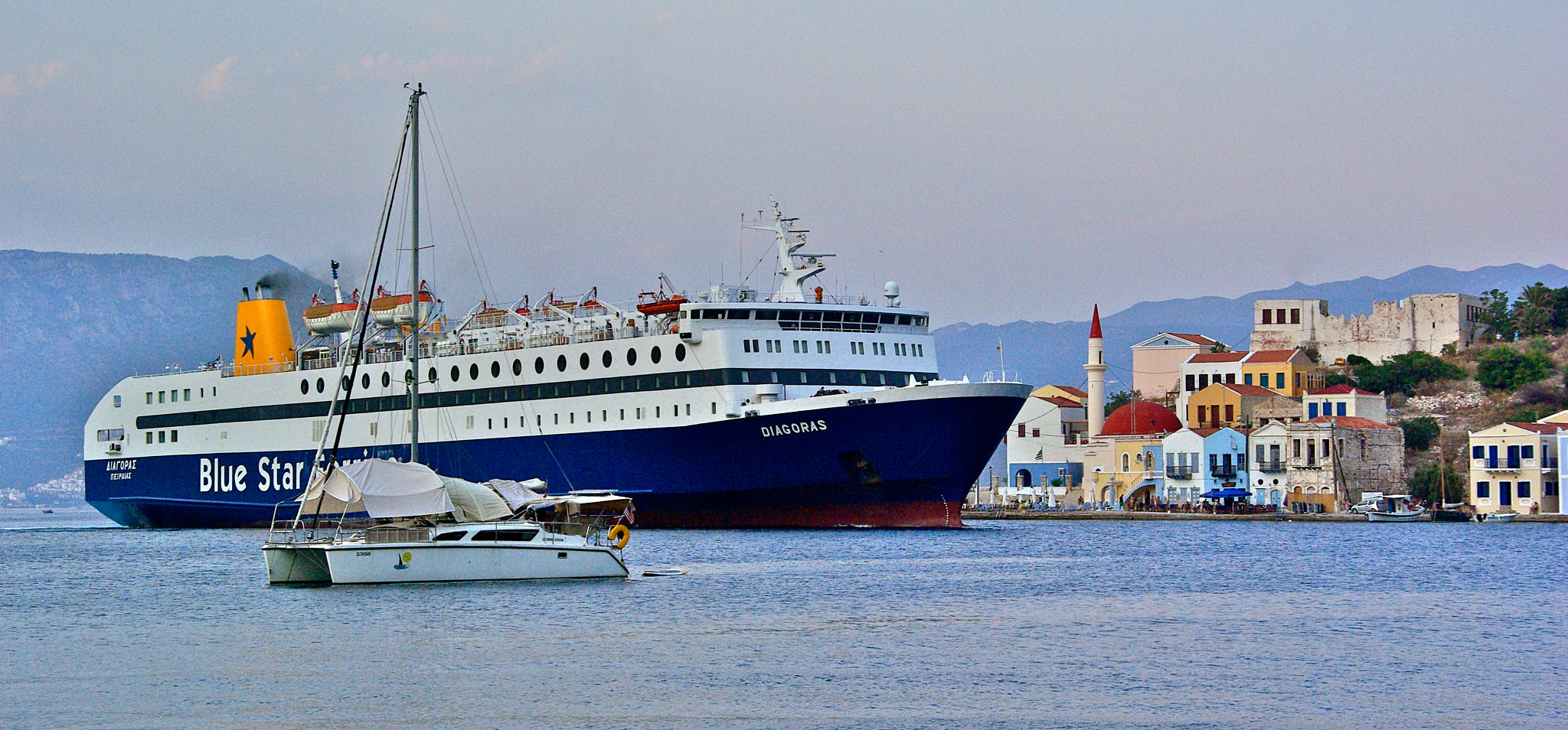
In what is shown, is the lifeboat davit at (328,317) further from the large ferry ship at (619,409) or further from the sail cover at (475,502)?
the sail cover at (475,502)

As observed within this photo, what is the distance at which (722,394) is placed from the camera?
162ft

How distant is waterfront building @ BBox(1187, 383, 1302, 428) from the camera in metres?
84.9

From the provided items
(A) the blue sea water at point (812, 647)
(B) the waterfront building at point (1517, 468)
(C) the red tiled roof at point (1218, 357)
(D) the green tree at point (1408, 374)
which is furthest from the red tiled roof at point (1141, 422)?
(A) the blue sea water at point (812, 647)

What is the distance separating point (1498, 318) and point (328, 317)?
224 feet

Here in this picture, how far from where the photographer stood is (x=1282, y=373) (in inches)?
3605

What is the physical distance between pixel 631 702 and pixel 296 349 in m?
45.1

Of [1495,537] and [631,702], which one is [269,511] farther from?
[631,702]

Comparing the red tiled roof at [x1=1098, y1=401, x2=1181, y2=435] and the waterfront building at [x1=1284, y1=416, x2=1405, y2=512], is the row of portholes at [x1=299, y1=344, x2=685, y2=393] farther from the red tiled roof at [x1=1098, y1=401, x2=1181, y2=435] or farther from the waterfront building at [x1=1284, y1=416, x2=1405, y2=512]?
the red tiled roof at [x1=1098, y1=401, x2=1181, y2=435]

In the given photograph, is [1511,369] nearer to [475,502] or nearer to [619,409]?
[619,409]

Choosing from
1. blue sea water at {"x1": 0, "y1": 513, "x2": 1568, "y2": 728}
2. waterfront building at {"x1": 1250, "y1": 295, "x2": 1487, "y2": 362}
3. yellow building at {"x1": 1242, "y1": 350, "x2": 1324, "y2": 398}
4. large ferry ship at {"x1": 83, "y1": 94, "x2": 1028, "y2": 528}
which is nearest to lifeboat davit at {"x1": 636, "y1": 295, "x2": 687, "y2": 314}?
large ferry ship at {"x1": 83, "y1": 94, "x2": 1028, "y2": 528}

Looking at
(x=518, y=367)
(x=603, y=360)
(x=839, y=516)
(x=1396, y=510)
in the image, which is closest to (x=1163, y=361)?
(x=1396, y=510)

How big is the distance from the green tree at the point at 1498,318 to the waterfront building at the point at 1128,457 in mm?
25273

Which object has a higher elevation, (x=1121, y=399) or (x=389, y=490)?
(x=1121, y=399)

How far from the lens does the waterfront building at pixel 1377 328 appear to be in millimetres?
102000
